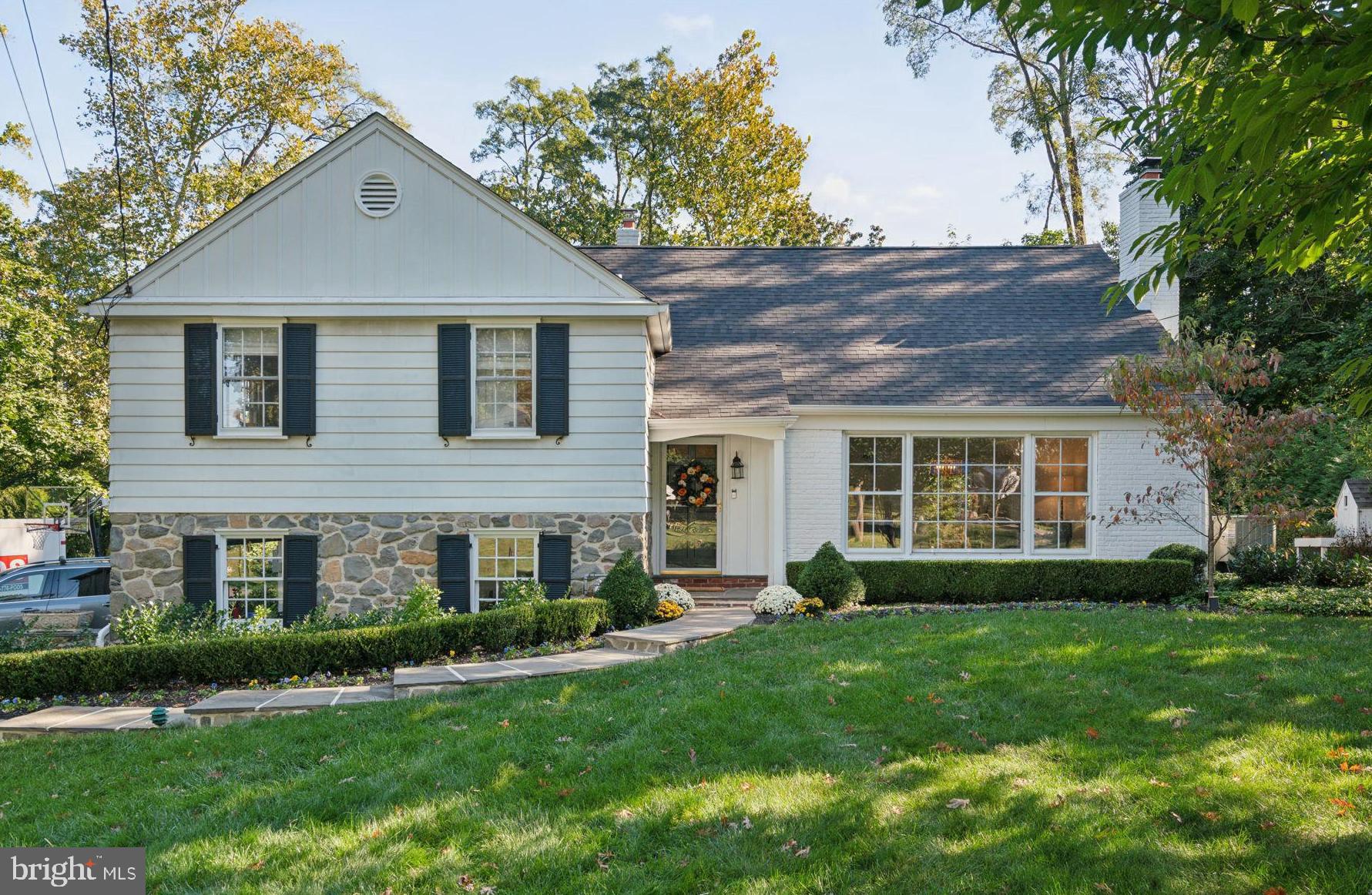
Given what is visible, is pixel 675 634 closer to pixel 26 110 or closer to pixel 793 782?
pixel 793 782

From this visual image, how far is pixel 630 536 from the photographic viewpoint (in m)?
11.5

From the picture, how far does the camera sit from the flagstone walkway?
7.65 meters

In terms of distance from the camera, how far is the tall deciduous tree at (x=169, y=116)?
2344 cm

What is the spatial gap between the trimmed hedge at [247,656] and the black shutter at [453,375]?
284 cm

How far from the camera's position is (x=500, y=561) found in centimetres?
1160

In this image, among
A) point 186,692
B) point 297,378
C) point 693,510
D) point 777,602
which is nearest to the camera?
point 186,692

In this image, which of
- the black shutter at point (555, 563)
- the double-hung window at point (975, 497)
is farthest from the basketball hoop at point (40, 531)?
the double-hung window at point (975, 497)

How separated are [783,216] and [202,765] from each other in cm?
2526

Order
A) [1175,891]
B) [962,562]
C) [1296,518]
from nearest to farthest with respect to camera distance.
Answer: [1175,891] → [1296,518] → [962,562]

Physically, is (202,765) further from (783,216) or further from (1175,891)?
(783,216)

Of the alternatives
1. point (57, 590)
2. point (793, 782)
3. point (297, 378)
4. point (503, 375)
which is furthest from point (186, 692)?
point (793, 782)

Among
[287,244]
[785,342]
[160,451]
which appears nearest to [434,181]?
[287,244]

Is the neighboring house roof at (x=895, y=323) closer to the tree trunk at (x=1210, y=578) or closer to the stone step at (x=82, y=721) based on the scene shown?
the tree trunk at (x=1210, y=578)

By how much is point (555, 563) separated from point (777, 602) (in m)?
2.90
